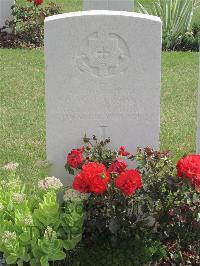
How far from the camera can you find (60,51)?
15.4ft

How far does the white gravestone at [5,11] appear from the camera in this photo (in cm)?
1198

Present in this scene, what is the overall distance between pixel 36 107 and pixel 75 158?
3734 millimetres

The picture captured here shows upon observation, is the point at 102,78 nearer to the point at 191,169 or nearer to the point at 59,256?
the point at 191,169

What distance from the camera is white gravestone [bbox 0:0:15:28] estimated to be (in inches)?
472

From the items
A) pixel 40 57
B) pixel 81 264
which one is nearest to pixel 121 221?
pixel 81 264

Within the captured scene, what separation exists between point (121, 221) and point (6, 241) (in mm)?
779

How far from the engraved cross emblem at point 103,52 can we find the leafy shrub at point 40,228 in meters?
0.85

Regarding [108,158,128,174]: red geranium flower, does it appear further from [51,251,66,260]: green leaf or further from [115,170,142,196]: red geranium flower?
[51,251,66,260]: green leaf

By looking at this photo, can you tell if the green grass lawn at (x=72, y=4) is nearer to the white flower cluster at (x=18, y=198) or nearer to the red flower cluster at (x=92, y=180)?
the red flower cluster at (x=92, y=180)

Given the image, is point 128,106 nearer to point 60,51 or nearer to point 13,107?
point 60,51

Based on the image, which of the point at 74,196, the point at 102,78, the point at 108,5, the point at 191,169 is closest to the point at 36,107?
the point at 108,5

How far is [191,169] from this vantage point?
4.33 metres

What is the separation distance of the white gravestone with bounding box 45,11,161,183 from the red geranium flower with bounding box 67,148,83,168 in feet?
0.76

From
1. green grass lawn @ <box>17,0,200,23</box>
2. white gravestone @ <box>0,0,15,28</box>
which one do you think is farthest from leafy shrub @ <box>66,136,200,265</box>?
green grass lawn @ <box>17,0,200,23</box>
